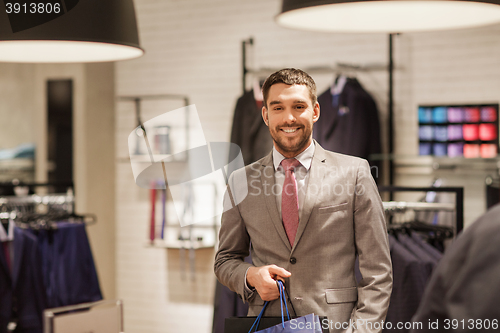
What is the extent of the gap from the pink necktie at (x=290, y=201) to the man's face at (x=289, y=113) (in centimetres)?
9

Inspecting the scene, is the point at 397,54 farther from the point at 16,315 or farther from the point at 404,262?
the point at 16,315

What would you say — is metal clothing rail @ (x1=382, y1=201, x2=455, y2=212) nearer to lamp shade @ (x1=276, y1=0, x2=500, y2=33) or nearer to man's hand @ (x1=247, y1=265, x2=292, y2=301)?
lamp shade @ (x1=276, y1=0, x2=500, y2=33)

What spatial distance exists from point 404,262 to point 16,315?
220cm

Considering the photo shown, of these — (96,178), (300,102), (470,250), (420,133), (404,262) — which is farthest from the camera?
(96,178)

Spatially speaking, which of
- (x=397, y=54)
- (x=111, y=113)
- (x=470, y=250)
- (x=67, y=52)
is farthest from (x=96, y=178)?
(x=470, y=250)

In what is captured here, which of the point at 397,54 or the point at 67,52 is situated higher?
the point at 397,54

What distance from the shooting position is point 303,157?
1.63 meters

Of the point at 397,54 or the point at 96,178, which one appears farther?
the point at 96,178

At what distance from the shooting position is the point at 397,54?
3816mm

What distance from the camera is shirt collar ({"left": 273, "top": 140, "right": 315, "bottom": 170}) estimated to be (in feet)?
5.35

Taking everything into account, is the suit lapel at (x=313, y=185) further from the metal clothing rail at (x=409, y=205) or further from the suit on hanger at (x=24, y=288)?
the suit on hanger at (x=24, y=288)

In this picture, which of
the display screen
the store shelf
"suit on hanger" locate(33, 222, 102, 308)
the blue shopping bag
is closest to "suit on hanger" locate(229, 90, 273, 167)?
the store shelf

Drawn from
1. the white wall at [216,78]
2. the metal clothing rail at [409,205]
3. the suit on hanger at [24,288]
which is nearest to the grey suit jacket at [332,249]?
the metal clothing rail at [409,205]

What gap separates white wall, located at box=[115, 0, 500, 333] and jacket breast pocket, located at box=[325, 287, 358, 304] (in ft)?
7.72
